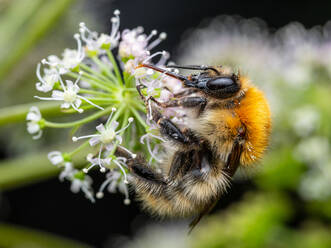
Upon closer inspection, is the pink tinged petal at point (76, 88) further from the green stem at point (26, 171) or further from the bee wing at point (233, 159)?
the green stem at point (26, 171)

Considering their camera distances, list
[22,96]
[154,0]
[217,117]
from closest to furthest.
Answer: [217,117]
[22,96]
[154,0]

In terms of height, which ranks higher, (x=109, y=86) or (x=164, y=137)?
(x=109, y=86)

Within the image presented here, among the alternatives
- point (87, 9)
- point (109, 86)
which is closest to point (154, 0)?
point (87, 9)

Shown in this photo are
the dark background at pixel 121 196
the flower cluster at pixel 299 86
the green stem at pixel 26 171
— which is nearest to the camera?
the green stem at pixel 26 171

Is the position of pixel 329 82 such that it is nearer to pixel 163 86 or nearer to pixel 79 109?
pixel 163 86

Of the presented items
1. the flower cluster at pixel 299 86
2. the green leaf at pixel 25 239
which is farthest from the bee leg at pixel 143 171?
the green leaf at pixel 25 239

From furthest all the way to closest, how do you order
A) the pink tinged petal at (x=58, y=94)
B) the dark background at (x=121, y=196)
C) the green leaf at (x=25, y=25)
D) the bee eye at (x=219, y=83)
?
the dark background at (x=121, y=196), the green leaf at (x=25, y=25), the pink tinged petal at (x=58, y=94), the bee eye at (x=219, y=83)
